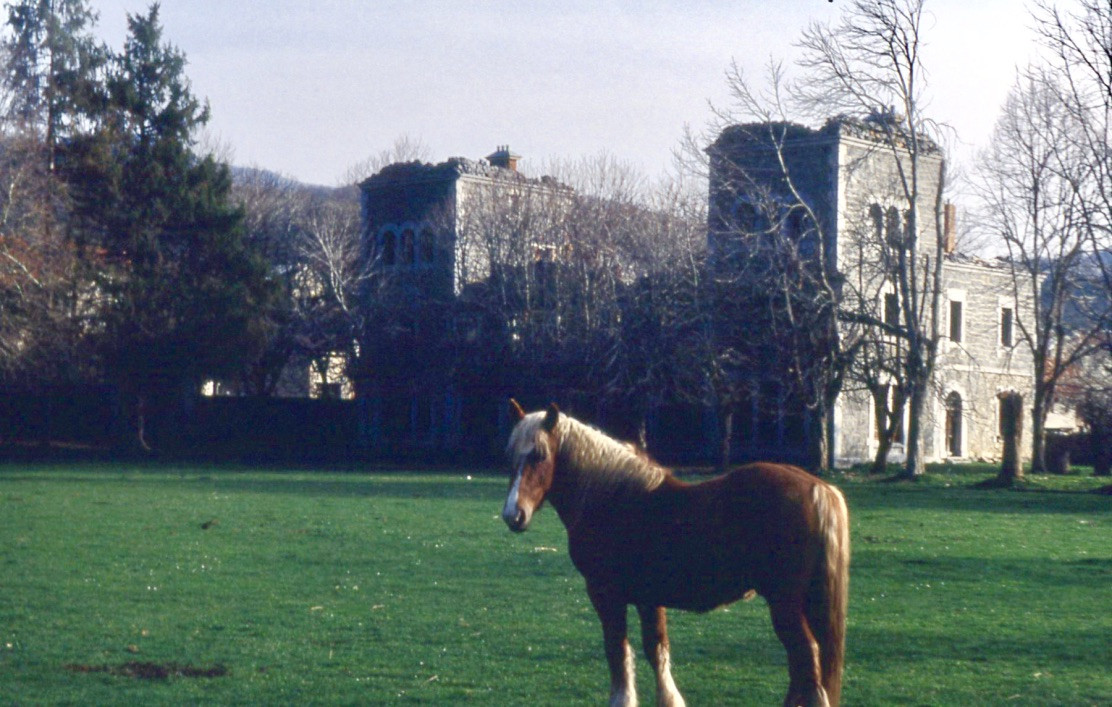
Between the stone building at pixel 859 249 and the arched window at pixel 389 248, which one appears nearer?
the stone building at pixel 859 249

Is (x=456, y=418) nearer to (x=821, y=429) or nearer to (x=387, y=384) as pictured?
(x=387, y=384)

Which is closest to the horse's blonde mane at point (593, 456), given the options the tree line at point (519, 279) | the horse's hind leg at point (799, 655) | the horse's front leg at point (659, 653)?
the horse's front leg at point (659, 653)

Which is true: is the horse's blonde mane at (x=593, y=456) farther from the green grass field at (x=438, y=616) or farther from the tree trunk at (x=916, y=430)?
the tree trunk at (x=916, y=430)

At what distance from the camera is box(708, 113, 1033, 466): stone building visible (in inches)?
1564

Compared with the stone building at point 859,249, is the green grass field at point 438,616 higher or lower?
lower

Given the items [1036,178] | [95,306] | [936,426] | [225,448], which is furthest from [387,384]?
[1036,178]

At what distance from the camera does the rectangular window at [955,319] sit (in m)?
50.5

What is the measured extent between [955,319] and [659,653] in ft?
150

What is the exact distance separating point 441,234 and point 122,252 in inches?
480

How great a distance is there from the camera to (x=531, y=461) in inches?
287

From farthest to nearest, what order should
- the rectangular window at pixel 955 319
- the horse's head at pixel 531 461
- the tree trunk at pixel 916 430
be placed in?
the rectangular window at pixel 955 319, the tree trunk at pixel 916 430, the horse's head at pixel 531 461

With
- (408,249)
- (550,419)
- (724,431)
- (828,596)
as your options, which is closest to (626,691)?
(828,596)

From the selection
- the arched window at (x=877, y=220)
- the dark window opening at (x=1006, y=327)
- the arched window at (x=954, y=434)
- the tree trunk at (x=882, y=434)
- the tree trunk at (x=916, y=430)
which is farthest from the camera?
the dark window opening at (x=1006, y=327)

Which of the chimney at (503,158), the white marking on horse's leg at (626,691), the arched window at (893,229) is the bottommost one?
the white marking on horse's leg at (626,691)
